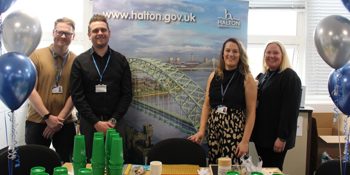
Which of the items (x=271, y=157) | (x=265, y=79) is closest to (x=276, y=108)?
(x=265, y=79)

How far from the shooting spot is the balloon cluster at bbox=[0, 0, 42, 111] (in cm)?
149

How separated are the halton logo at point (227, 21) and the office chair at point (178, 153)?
1.06 m

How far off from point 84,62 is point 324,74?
2704 mm

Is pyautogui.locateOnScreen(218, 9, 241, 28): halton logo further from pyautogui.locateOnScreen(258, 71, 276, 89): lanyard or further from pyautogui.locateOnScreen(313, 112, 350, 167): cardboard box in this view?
pyautogui.locateOnScreen(313, 112, 350, 167): cardboard box

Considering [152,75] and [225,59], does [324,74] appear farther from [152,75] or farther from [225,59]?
[152,75]

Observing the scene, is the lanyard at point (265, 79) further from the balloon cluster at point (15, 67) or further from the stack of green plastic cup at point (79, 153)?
the balloon cluster at point (15, 67)

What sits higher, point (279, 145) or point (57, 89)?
point (57, 89)

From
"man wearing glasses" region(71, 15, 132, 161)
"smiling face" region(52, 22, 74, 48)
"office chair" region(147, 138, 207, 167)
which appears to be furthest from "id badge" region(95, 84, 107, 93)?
"office chair" region(147, 138, 207, 167)

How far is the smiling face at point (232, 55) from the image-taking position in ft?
7.98

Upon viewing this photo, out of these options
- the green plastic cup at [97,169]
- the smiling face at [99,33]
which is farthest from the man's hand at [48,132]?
the green plastic cup at [97,169]

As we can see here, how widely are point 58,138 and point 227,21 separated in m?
1.66

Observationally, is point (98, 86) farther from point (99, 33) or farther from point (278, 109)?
point (278, 109)

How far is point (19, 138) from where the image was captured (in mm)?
3412

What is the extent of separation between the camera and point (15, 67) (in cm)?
150
